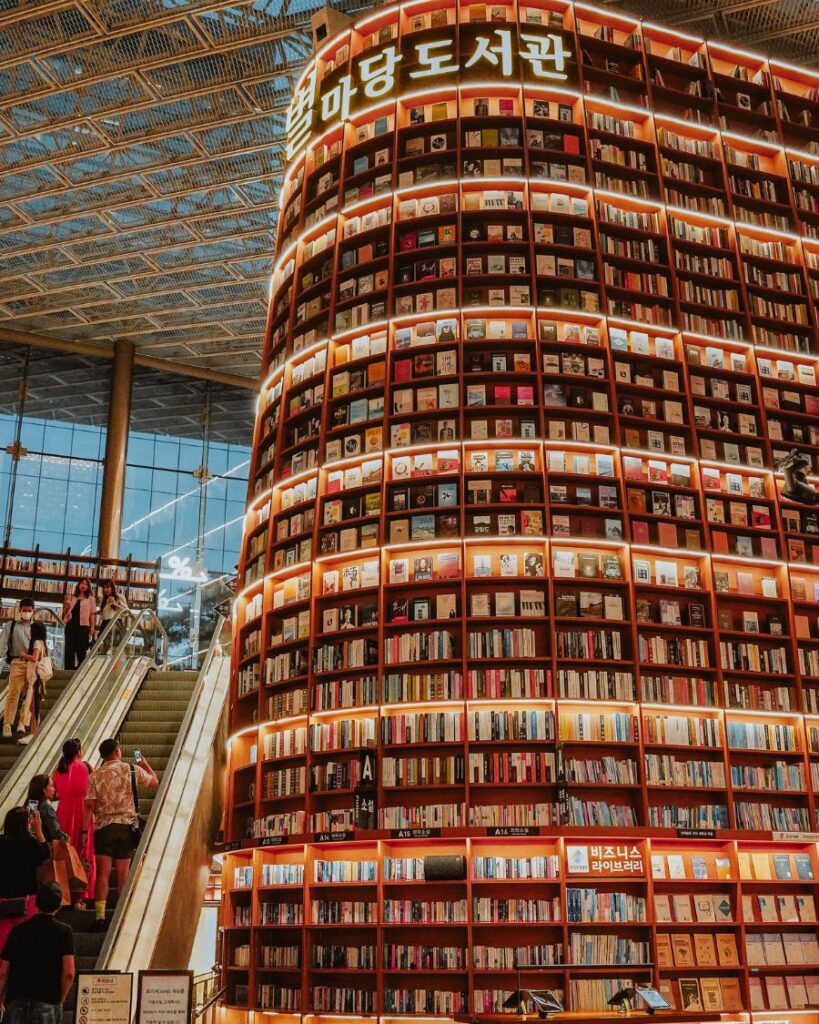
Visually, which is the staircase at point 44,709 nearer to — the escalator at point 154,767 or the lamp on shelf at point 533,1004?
the escalator at point 154,767

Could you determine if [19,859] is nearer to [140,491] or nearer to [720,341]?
[720,341]

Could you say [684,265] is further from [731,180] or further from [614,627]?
[614,627]

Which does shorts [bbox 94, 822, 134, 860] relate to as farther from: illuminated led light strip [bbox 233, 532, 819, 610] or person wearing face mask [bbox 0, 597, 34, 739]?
person wearing face mask [bbox 0, 597, 34, 739]

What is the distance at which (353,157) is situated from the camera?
9.09 metres

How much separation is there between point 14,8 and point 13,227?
15.7ft

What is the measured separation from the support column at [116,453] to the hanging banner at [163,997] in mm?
15428

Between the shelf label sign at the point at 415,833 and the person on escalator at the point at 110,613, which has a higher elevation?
the person on escalator at the point at 110,613

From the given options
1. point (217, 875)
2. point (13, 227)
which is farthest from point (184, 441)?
point (217, 875)

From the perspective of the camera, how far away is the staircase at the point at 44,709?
844 cm

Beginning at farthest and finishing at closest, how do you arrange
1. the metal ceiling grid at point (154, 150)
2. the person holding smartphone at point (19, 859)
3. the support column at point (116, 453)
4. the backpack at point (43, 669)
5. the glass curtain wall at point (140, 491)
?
the glass curtain wall at point (140, 491) < the support column at point (116, 453) < the metal ceiling grid at point (154, 150) < the backpack at point (43, 669) < the person holding smartphone at point (19, 859)

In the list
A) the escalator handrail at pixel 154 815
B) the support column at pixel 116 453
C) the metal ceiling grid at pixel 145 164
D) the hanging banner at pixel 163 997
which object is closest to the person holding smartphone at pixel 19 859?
the escalator handrail at pixel 154 815

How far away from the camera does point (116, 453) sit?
20.1 metres

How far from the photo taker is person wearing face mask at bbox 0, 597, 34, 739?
881cm

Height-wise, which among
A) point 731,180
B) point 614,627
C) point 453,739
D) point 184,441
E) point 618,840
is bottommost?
point 618,840
